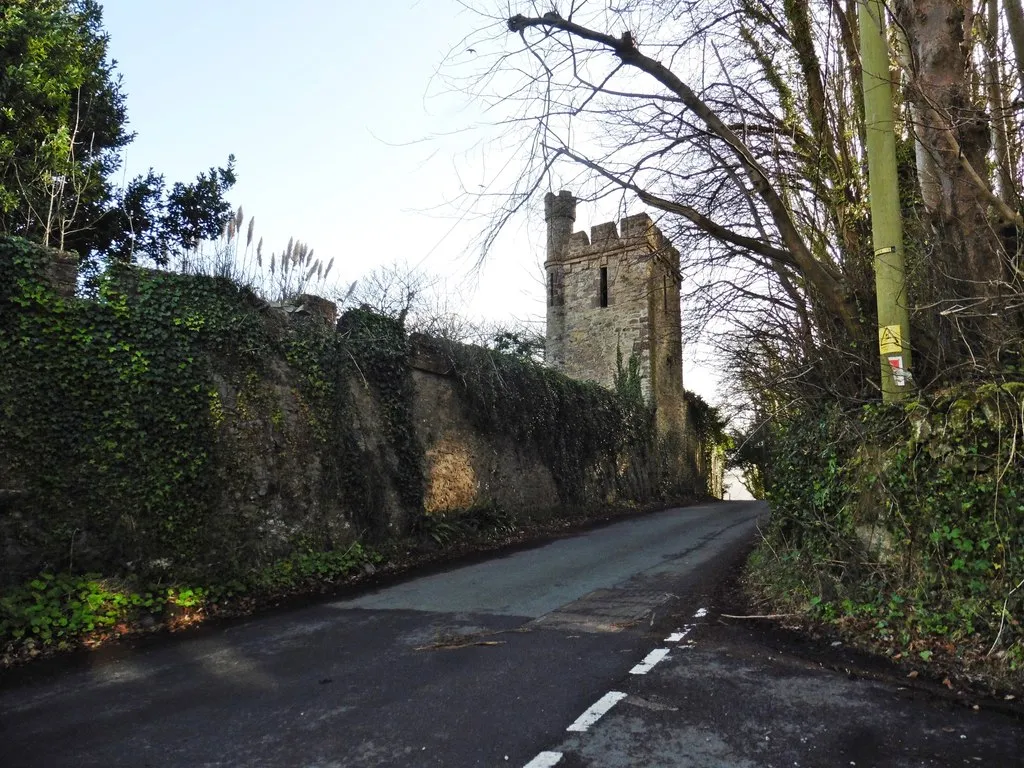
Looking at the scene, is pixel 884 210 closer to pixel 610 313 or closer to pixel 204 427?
pixel 204 427

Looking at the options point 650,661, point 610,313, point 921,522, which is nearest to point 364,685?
point 650,661

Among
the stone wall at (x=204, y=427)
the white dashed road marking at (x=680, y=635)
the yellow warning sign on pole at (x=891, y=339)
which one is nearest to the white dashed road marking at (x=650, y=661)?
the white dashed road marking at (x=680, y=635)

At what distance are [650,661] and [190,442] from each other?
17.6ft

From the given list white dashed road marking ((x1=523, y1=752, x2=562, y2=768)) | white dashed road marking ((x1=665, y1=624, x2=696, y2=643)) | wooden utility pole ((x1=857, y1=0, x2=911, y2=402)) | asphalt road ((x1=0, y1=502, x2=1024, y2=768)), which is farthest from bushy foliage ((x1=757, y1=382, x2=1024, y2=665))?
white dashed road marking ((x1=523, y1=752, x2=562, y2=768))

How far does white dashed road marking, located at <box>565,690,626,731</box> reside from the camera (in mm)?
3494

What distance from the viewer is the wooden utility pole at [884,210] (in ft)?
17.8

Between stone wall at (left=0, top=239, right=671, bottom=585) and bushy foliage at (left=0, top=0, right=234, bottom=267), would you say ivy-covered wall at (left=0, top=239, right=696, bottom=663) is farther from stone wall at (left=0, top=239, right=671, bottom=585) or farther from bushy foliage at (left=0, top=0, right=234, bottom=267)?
bushy foliage at (left=0, top=0, right=234, bottom=267)

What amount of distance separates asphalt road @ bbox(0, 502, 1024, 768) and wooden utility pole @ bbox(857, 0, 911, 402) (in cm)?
266

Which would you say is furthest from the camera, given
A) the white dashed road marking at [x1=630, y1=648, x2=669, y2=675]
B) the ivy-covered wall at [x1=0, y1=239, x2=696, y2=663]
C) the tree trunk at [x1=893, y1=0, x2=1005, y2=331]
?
the ivy-covered wall at [x1=0, y1=239, x2=696, y2=663]

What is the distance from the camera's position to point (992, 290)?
496 centimetres

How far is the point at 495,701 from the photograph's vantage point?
3.89 meters

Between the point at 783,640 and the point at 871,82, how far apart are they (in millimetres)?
5061

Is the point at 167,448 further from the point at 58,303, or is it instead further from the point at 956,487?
the point at 956,487

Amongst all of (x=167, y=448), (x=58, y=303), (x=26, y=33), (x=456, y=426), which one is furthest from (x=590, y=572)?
(x=26, y=33)
